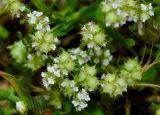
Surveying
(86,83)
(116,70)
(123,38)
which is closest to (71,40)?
(123,38)

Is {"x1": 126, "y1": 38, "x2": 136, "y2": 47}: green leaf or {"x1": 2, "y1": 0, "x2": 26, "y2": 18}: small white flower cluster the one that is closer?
{"x1": 2, "y1": 0, "x2": 26, "y2": 18}: small white flower cluster

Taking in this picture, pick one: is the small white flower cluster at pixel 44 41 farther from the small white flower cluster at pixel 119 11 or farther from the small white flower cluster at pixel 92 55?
the small white flower cluster at pixel 119 11

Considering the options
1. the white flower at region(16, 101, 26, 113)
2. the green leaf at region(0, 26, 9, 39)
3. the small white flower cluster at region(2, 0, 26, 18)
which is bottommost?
the white flower at region(16, 101, 26, 113)

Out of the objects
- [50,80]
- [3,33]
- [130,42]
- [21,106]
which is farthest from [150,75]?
[3,33]

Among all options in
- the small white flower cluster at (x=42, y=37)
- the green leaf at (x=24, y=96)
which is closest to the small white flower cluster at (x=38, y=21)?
the small white flower cluster at (x=42, y=37)

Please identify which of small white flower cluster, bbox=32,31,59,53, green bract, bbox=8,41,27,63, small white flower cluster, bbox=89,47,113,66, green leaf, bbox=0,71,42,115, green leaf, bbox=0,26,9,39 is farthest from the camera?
green leaf, bbox=0,26,9,39

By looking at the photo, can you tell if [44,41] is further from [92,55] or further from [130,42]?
[130,42]

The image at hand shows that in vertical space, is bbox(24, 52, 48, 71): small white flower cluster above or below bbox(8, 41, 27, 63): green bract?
below

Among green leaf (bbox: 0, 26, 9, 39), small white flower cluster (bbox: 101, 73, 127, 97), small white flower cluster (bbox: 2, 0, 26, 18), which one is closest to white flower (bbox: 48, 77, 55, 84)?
small white flower cluster (bbox: 101, 73, 127, 97)

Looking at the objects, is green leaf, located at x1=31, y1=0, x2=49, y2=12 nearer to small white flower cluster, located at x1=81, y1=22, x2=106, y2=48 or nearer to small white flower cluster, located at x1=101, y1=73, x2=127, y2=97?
small white flower cluster, located at x1=81, y1=22, x2=106, y2=48
